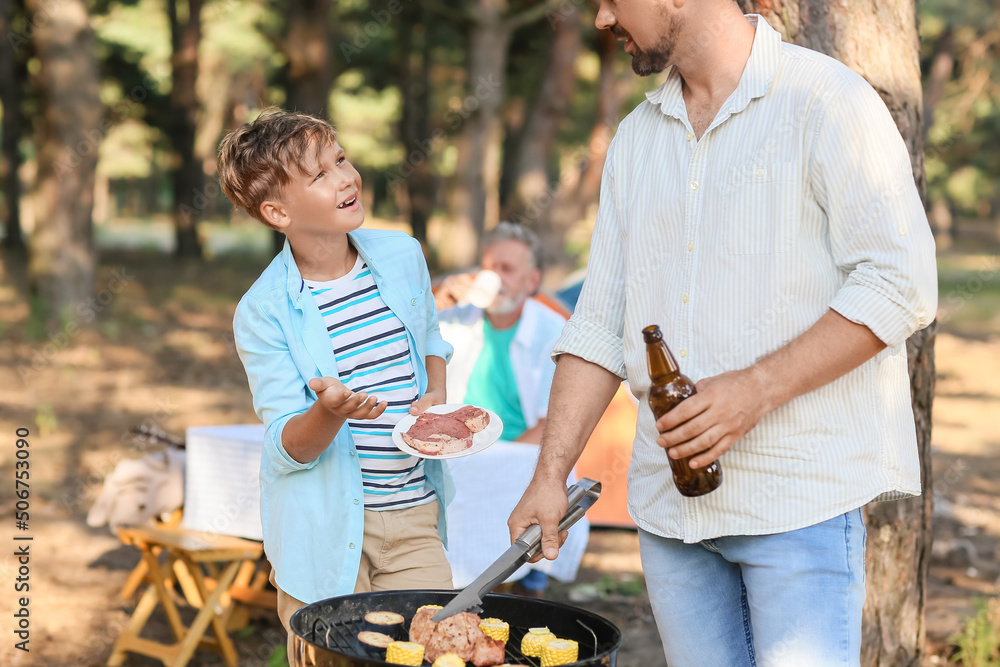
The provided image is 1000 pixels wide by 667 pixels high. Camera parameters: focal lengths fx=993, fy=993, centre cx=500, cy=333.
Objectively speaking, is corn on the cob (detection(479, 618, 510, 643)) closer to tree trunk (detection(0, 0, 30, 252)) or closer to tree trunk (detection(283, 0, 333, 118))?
tree trunk (detection(283, 0, 333, 118))

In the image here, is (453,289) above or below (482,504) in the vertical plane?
above

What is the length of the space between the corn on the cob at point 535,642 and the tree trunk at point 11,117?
1875 centimetres

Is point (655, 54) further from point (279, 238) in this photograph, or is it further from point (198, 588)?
point (279, 238)

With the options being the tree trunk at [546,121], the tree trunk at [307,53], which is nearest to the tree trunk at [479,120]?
the tree trunk at [546,121]

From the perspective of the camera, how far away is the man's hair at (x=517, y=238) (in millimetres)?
5445

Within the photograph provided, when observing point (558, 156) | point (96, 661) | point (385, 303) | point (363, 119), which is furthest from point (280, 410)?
point (558, 156)

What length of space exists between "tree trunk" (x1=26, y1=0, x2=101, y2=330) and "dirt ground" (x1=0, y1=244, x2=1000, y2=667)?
0.55 meters

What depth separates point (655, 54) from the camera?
2125mm

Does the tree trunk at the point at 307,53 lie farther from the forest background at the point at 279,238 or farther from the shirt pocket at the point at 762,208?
the shirt pocket at the point at 762,208

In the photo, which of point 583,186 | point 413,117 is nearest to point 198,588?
point 583,186

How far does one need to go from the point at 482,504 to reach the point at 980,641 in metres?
2.14

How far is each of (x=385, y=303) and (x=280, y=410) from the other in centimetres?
43

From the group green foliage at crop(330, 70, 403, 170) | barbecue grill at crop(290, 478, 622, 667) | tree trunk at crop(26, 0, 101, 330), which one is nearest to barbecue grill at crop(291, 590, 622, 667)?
barbecue grill at crop(290, 478, 622, 667)

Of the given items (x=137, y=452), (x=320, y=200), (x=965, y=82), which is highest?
(x=965, y=82)
